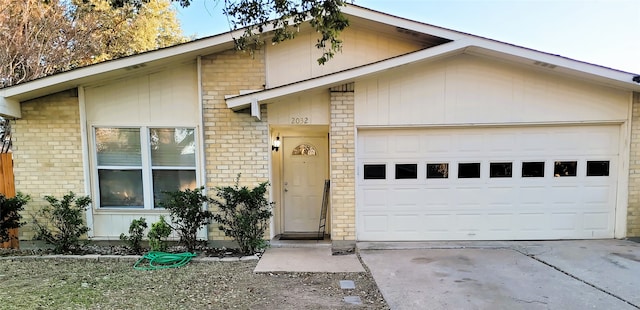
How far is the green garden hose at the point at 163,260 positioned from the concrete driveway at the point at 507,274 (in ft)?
9.32

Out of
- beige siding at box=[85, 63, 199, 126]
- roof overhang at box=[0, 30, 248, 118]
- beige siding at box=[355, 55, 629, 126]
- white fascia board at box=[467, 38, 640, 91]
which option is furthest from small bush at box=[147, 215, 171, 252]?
white fascia board at box=[467, 38, 640, 91]

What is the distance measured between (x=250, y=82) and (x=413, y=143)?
3.18m

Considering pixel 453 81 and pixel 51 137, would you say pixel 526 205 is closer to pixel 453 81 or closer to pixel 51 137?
pixel 453 81

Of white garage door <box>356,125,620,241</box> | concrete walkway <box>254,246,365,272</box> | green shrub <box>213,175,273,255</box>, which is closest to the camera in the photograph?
concrete walkway <box>254,246,365,272</box>

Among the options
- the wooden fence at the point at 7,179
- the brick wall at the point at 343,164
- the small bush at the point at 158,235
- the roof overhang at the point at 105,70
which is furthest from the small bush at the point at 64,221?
the brick wall at the point at 343,164

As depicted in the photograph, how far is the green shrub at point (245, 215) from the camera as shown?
5.01 m

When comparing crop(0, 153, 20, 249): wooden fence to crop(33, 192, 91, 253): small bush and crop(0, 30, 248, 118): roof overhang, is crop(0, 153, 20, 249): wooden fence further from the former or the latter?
crop(0, 30, 248, 118): roof overhang

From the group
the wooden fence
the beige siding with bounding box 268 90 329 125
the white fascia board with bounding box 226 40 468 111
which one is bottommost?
the wooden fence

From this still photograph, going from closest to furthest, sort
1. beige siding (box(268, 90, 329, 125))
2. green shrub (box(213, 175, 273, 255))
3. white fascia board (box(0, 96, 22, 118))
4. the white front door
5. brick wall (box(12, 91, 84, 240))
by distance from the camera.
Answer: white fascia board (box(0, 96, 22, 118))
green shrub (box(213, 175, 273, 255))
brick wall (box(12, 91, 84, 240))
beige siding (box(268, 90, 329, 125))
the white front door

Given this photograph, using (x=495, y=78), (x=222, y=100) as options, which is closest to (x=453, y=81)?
(x=495, y=78)

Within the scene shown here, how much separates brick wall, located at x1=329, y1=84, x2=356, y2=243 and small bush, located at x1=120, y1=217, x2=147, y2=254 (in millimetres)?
3304

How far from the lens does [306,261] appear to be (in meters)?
4.75

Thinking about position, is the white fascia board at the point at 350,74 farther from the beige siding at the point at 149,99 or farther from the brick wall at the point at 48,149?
the brick wall at the point at 48,149

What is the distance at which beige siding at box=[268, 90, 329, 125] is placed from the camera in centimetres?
547
